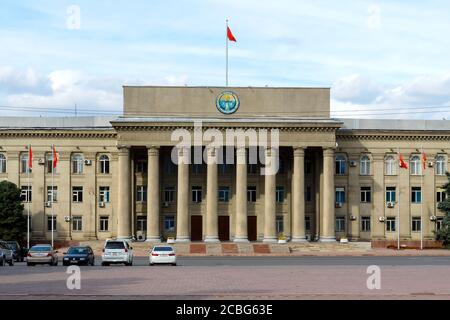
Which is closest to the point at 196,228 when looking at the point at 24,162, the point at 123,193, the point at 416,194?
the point at 123,193

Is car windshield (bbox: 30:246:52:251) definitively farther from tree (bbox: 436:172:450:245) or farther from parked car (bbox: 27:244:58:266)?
tree (bbox: 436:172:450:245)

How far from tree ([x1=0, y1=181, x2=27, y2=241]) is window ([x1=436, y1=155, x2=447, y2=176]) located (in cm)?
3817

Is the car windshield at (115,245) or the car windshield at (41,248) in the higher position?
the car windshield at (115,245)

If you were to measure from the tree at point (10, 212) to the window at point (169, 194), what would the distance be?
13036 mm

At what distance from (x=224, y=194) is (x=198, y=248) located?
9.33 metres

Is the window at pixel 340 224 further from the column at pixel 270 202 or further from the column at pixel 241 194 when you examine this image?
the column at pixel 241 194

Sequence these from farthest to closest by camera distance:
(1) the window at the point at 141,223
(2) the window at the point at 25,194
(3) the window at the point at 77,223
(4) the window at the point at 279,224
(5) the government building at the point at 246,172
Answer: (4) the window at the point at 279,224, (3) the window at the point at 77,223, (1) the window at the point at 141,223, (2) the window at the point at 25,194, (5) the government building at the point at 246,172

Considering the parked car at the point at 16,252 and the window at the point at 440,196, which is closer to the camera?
the parked car at the point at 16,252

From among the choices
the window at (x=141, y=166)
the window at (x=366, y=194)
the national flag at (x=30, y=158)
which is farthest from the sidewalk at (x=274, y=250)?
the window at (x=141, y=166)

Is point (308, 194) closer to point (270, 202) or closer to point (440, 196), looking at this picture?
point (270, 202)

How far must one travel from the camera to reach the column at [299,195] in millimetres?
79875

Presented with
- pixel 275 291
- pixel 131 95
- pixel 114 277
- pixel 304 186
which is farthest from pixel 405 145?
pixel 275 291

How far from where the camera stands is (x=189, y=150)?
263 ft

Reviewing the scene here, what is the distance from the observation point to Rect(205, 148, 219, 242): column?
260 feet
